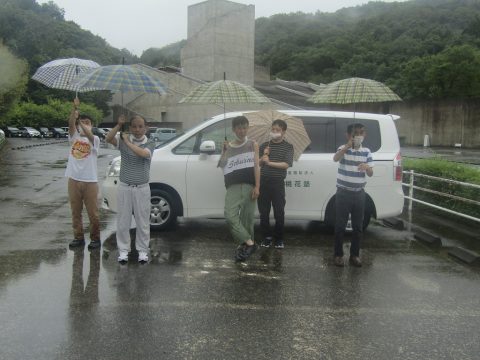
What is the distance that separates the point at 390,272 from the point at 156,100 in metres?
50.9

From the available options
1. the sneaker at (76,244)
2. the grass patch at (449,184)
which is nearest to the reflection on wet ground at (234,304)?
the sneaker at (76,244)

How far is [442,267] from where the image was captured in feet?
19.6

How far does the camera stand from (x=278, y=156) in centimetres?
626

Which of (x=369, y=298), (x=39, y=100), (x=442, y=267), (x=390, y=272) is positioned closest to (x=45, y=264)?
(x=369, y=298)

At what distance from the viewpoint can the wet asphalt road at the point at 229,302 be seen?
3.63 metres

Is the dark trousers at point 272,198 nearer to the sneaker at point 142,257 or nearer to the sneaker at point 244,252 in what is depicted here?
the sneaker at point 244,252

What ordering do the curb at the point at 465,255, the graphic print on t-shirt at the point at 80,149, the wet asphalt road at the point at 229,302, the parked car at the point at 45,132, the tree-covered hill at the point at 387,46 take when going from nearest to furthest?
the wet asphalt road at the point at 229,302 < the curb at the point at 465,255 < the graphic print on t-shirt at the point at 80,149 < the tree-covered hill at the point at 387,46 < the parked car at the point at 45,132

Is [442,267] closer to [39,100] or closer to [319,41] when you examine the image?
[39,100]

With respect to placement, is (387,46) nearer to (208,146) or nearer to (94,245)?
(208,146)

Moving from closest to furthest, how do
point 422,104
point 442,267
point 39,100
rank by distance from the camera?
point 442,267
point 422,104
point 39,100

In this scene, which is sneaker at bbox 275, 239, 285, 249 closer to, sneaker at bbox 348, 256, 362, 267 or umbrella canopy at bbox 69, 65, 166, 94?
sneaker at bbox 348, 256, 362, 267

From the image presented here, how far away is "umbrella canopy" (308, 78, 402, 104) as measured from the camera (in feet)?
22.6

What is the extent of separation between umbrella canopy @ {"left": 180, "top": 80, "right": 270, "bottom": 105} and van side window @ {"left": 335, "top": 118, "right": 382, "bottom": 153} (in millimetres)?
1268

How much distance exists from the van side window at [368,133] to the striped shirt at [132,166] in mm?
3063
